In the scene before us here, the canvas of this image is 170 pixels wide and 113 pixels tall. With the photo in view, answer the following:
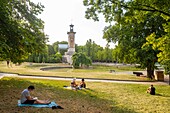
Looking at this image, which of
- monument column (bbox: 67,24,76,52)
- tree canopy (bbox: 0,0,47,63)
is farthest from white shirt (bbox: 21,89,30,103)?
monument column (bbox: 67,24,76,52)

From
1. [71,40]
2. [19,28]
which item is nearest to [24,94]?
[19,28]

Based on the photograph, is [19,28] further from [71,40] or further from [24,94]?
[71,40]

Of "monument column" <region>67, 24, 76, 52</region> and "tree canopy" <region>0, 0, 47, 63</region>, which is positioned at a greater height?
"monument column" <region>67, 24, 76, 52</region>

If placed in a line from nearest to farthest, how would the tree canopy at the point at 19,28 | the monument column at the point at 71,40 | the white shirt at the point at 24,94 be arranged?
the white shirt at the point at 24,94
the tree canopy at the point at 19,28
the monument column at the point at 71,40

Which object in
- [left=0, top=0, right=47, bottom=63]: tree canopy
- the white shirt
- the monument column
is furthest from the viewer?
the monument column

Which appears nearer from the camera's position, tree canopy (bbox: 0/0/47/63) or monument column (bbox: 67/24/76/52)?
tree canopy (bbox: 0/0/47/63)

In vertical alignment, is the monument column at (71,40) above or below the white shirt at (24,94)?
above

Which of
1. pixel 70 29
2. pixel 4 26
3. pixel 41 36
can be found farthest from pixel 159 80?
pixel 70 29

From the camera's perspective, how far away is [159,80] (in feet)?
97.4

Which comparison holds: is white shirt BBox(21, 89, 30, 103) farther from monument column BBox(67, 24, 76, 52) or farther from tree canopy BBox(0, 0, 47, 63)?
monument column BBox(67, 24, 76, 52)

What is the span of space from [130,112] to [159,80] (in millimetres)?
19309

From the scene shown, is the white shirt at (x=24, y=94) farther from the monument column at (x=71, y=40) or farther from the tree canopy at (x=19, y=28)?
the monument column at (x=71, y=40)

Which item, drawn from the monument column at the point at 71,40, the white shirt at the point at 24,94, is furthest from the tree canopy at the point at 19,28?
the monument column at the point at 71,40

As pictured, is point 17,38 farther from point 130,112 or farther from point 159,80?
point 159,80
